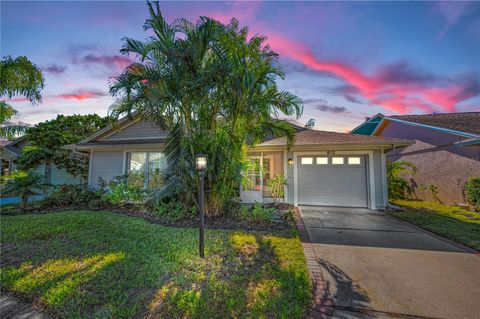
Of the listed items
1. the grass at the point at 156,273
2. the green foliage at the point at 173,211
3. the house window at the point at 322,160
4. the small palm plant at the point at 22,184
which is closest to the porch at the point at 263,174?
the house window at the point at 322,160

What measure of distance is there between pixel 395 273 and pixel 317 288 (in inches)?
55.1

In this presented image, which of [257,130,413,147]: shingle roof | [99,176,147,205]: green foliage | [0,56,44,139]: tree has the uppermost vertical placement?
[0,56,44,139]: tree

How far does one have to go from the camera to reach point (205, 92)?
5.09m

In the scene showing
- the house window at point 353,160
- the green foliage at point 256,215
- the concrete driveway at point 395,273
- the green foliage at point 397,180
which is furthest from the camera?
the green foliage at point 397,180

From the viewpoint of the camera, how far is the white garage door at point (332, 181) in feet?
26.2

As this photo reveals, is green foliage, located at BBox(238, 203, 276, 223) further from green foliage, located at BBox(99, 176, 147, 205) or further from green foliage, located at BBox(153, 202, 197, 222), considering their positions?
green foliage, located at BBox(99, 176, 147, 205)

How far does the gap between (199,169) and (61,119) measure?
1402 cm

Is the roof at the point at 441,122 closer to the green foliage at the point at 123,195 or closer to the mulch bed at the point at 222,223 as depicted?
the mulch bed at the point at 222,223

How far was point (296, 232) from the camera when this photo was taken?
15.7ft

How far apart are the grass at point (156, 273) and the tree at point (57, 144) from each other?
8.21m

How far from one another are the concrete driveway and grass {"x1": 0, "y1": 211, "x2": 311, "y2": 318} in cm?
51

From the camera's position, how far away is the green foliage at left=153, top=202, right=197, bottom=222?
604cm

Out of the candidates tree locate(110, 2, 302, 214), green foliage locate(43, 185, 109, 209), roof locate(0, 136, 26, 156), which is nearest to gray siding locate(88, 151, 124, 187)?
green foliage locate(43, 185, 109, 209)

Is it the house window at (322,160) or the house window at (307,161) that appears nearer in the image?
the house window at (322,160)
